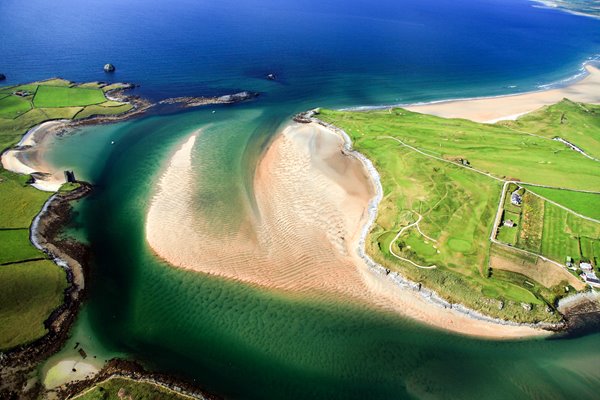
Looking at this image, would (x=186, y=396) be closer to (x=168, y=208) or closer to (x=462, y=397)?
(x=462, y=397)

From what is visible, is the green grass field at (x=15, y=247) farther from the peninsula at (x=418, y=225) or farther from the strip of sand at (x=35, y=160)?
the peninsula at (x=418, y=225)

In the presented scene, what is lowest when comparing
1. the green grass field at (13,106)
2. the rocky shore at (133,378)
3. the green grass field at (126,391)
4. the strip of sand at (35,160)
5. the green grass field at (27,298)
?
the rocky shore at (133,378)

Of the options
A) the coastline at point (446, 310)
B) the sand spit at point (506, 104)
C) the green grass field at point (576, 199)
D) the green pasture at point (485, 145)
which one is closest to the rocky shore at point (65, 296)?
the coastline at point (446, 310)

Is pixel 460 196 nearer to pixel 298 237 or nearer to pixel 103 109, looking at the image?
pixel 298 237

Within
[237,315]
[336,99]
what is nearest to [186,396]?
[237,315]

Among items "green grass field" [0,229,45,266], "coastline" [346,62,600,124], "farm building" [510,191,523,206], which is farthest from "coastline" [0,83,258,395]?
"coastline" [346,62,600,124]

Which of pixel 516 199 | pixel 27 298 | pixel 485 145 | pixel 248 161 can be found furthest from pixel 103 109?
pixel 516 199
